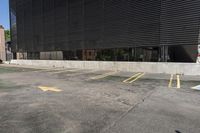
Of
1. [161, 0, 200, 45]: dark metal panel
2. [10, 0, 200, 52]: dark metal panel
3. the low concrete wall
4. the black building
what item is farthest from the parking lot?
[10, 0, 200, 52]: dark metal panel

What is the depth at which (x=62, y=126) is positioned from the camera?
4.41 metres

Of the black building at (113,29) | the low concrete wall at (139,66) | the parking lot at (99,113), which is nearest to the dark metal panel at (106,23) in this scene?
the black building at (113,29)

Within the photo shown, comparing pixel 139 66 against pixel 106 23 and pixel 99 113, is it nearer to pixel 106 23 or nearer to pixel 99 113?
pixel 106 23

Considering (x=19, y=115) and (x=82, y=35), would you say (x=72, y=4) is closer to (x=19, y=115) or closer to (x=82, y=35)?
(x=82, y=35)

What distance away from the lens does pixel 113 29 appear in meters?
18.5

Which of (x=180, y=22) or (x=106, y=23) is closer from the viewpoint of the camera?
(x=180, y=22)

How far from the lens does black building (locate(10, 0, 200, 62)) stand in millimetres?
14859

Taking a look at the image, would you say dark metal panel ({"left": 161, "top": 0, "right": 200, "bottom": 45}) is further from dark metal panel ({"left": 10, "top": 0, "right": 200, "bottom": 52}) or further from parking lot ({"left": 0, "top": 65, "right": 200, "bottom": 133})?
parking lot ({"left": 0, "top": 65, "right": 200, "bottom": 133})

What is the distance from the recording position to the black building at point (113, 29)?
48.8ft

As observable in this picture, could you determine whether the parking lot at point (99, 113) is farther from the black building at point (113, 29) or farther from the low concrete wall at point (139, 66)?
the black building at point (113, 29)

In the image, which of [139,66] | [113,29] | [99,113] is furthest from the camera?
[113,29]

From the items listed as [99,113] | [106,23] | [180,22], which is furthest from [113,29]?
[99,113]

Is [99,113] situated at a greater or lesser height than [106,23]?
lesser

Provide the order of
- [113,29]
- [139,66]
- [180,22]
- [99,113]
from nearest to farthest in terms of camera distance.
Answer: [99,113] → [180,22] → [139,66] → [113,29]
